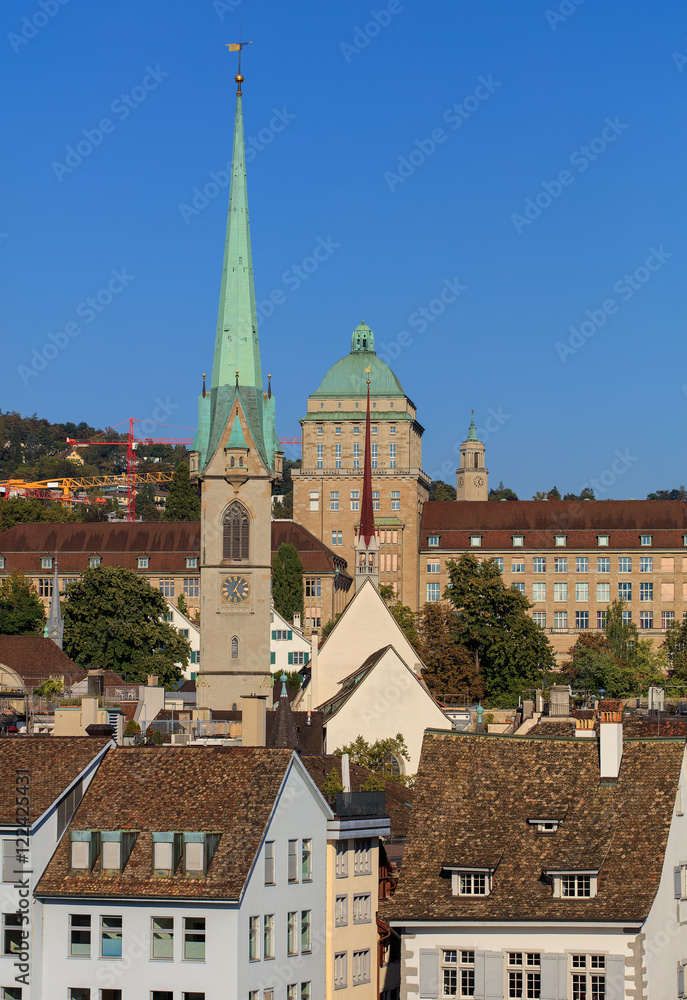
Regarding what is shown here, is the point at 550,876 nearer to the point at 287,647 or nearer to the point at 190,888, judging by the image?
the point at 190,888

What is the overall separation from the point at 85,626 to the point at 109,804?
91.1 metres

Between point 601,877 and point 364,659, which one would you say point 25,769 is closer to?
point 601,877

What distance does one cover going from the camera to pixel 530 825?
49.2m

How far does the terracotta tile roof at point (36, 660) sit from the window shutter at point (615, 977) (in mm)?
75046

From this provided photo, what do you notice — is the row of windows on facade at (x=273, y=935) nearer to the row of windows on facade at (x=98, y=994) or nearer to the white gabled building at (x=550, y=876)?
the row of windows on facade at (x=98, y=994)

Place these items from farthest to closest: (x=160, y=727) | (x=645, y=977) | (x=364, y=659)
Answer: (x=364, y=659), (x=160, y=727), (x=645, y=977)

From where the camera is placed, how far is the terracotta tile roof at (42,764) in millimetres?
49906

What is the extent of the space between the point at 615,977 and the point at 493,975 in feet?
9.34

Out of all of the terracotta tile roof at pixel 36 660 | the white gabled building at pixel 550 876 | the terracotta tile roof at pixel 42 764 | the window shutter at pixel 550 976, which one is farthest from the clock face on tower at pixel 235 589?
the window shutter at pixel 550 976

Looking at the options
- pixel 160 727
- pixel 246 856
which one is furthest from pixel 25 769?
pixel 160 727

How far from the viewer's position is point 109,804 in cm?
5081

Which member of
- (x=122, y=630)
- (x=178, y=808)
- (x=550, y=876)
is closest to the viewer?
(x=550, y=876)

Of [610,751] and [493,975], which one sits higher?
[610,751]

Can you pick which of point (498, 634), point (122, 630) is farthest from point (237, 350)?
point (498, 634)
